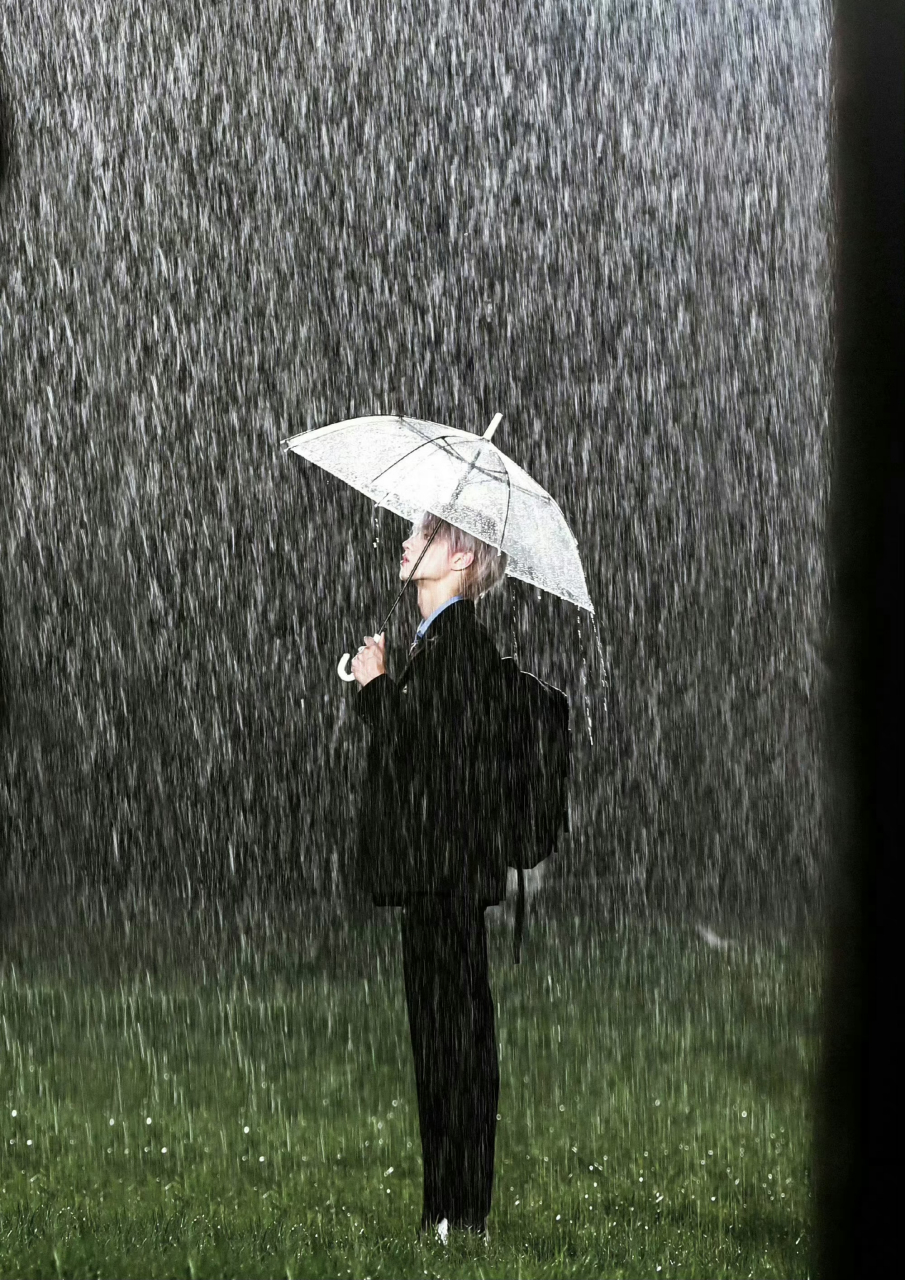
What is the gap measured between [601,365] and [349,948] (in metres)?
3.18

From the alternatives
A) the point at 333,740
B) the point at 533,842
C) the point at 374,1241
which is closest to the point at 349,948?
the point at 333,740

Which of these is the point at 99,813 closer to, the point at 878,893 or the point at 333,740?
the point at 333,740

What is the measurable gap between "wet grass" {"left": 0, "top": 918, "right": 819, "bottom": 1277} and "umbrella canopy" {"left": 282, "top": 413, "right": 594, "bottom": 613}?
1.48 metres

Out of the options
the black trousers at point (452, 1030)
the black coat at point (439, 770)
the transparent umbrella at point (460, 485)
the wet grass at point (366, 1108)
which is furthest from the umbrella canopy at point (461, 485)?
the wet grass at point (366, 1108)

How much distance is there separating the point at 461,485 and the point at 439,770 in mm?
611

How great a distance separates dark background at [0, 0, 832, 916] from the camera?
→ 712 centimetres

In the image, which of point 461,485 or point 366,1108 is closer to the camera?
point 461,485

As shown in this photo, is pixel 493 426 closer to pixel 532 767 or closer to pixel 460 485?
pixel 460 485

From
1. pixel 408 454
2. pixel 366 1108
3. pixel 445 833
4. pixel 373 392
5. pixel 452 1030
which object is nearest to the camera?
pixel 445 833

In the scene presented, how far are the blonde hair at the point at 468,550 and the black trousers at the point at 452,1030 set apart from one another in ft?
2.16

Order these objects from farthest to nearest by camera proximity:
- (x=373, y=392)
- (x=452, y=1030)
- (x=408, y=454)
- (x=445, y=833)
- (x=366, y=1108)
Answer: (x=373, y=392), (x=366, y=1108), (x=408, y=454), (x=452, y=1030), (x=445, y=833)

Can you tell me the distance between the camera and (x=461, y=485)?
308 cm

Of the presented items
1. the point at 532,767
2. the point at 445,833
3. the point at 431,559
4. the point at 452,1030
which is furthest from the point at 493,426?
the point at 452,1030

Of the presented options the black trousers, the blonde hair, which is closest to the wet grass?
the black trousers
